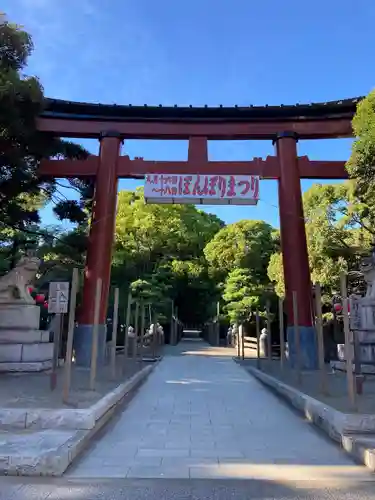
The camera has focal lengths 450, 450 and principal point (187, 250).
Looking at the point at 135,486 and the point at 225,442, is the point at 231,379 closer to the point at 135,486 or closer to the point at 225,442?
the point at 225,442

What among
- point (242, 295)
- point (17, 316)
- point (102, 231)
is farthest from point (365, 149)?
point (242, 295)

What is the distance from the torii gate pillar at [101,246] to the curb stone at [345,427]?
8.00m

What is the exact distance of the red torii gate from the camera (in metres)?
15.0

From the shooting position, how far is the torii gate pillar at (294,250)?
1415 cm

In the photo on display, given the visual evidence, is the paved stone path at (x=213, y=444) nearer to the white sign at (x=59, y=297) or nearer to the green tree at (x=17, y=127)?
the white sign at (x=59, y=297)

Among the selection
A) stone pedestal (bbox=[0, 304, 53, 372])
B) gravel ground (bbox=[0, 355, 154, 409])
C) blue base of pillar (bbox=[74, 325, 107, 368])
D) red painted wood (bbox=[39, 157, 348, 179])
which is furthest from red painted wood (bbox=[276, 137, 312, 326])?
stone pedestal (bbox=[0, 304, 53, 372])

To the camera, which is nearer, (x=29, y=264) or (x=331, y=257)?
(x=29, y=264)

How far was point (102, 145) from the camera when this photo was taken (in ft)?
52.0

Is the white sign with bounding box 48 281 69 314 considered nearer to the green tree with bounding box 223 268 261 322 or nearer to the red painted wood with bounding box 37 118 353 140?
the red painted wood with bounding box 37 118 353 140

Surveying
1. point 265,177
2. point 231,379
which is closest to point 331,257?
point 265,177

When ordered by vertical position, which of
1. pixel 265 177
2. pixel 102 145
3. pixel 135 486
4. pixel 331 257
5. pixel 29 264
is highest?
pixel 102 145

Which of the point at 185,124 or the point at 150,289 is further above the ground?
the point at 185,124

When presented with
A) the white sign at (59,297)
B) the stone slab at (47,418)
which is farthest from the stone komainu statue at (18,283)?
the stone slab at (47,418)

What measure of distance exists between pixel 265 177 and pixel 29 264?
27.7 feet
